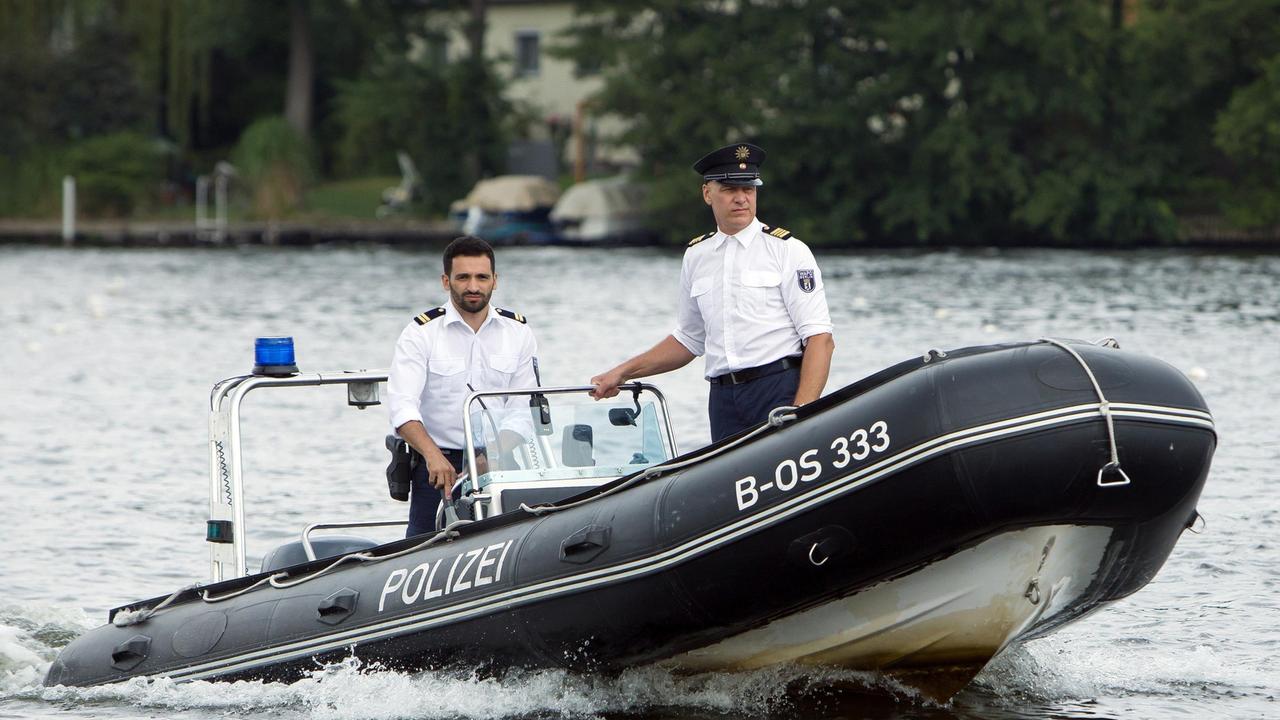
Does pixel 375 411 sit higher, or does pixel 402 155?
pixel 402 155

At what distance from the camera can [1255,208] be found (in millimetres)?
35906

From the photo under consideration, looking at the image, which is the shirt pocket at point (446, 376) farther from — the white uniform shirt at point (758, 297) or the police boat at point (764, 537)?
the white uniform shirt at point (758, 297)

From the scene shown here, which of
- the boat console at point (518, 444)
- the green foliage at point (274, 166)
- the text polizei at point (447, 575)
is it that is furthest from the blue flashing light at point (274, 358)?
the green foliage at point (274, 166)

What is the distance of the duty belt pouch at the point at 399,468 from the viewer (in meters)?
6.74

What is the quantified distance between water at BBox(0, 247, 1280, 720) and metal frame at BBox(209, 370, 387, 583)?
603 mm

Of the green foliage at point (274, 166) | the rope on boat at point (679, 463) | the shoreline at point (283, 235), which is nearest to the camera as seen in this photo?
the rope on boat at point (679, 463)

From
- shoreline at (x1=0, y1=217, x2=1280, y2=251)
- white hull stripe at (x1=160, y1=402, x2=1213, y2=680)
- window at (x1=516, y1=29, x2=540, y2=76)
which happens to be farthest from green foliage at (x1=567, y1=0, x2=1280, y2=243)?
white hull stripe at (x1=160, y1=402, x2=1213, y2=680)

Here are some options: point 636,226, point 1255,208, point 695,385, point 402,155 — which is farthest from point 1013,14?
point 695,385

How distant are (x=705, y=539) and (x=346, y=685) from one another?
1.53 meters

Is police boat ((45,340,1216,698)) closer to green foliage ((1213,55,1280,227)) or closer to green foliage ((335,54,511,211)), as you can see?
green foliage ((1213,55,1280,227))

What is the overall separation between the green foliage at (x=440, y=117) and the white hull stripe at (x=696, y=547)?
3529 cm

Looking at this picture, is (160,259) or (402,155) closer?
(160,259)

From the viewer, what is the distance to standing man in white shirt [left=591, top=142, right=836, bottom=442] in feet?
20.5

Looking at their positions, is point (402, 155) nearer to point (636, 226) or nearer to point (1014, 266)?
point (636, 226)
